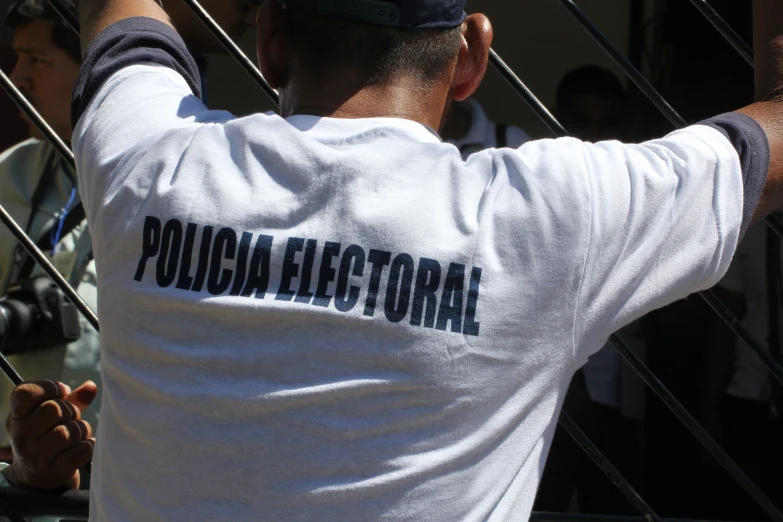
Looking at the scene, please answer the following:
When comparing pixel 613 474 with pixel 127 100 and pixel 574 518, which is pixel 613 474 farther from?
pixel 127 100

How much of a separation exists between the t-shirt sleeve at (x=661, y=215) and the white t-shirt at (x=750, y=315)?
281 centimetres

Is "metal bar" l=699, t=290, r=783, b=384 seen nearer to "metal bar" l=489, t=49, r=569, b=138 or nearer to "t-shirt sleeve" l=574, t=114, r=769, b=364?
"metal bar" l=489, t=49, r=569, b=138

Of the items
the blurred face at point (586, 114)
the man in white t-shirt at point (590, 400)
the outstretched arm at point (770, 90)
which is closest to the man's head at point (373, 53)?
the outstretched arm at point (770, 90)

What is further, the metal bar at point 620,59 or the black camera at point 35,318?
the black camera at point 35,318

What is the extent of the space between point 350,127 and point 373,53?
0.36 feet

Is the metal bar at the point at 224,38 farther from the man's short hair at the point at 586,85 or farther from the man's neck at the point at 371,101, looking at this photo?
the man's short hair at the point at 586,85

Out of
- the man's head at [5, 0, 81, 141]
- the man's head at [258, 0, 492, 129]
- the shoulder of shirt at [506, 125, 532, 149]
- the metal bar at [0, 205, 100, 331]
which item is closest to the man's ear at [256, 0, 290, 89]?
the man's head at [258, 0, 492, 129]

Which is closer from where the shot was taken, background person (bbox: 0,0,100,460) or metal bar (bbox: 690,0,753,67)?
metal bar (bbox: 690,0,753,67)

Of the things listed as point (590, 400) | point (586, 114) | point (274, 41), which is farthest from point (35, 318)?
point (586, 114)

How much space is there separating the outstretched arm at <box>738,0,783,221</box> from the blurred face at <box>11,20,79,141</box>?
2.32 meters

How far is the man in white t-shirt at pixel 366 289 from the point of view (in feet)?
3.67

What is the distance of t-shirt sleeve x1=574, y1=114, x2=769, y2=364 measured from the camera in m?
1.15

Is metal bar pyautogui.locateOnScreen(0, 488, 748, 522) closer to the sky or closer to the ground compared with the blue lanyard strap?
closer to the sky

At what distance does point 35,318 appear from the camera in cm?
279
